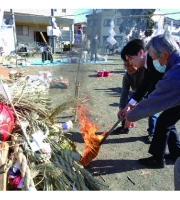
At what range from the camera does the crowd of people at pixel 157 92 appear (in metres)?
1.94

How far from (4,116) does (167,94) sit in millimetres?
1696

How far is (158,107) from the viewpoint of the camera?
2.00m

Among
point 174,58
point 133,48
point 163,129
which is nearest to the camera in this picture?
point 174,58

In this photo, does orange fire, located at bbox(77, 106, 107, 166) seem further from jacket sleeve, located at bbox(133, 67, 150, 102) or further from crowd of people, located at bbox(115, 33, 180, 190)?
jacket sleeve, located at bbox(133, 67, 150, 102)

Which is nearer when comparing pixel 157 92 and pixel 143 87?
pixel 157 92

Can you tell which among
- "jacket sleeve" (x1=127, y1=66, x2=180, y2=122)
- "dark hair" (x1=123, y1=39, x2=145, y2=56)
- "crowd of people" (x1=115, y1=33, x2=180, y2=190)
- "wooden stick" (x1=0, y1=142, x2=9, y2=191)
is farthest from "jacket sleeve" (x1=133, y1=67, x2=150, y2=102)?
"wooden stick" (x1=0, y1=142, x2=9, y2=191)

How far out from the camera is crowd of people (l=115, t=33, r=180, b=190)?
194 cm

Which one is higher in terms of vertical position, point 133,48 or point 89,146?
point 133,48

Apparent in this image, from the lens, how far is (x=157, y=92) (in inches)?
79.0

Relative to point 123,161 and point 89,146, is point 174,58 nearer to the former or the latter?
point 89,146

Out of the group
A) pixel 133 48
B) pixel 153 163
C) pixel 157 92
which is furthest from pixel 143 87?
pixel 157 92
